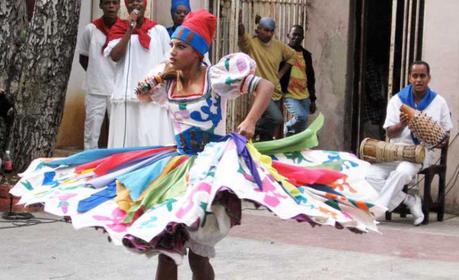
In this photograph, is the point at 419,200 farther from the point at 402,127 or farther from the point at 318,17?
the point at 318,17

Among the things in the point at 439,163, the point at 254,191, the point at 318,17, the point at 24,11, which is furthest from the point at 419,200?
the point at 254,191

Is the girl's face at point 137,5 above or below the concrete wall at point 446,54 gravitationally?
above

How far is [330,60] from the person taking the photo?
11.9 meters

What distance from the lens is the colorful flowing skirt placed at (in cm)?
466

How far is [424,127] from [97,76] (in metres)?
3.29

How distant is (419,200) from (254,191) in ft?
16.3

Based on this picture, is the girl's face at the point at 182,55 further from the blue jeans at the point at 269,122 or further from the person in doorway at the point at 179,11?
the blue jeans at the point at 269,122

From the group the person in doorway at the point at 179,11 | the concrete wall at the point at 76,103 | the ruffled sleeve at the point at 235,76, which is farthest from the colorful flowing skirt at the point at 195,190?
the concrete wall at the point at 76,103

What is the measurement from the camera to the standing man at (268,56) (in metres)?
11.0

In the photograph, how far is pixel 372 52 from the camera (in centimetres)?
1357

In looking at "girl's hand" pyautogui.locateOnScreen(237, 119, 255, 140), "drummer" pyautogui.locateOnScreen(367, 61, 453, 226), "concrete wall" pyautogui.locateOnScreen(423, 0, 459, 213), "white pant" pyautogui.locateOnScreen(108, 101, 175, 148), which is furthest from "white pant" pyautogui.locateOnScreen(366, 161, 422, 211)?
"girl's hand" pyautogui.locateOnScreen(237, 119, 255, 140)

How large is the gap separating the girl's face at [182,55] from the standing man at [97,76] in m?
4.54

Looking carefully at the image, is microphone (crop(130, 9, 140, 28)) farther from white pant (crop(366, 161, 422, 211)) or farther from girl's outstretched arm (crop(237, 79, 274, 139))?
girl's outstretched arm (crop(237, 79, 274, 139))

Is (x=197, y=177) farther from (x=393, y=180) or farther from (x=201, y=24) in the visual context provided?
(x=393, y=180)
